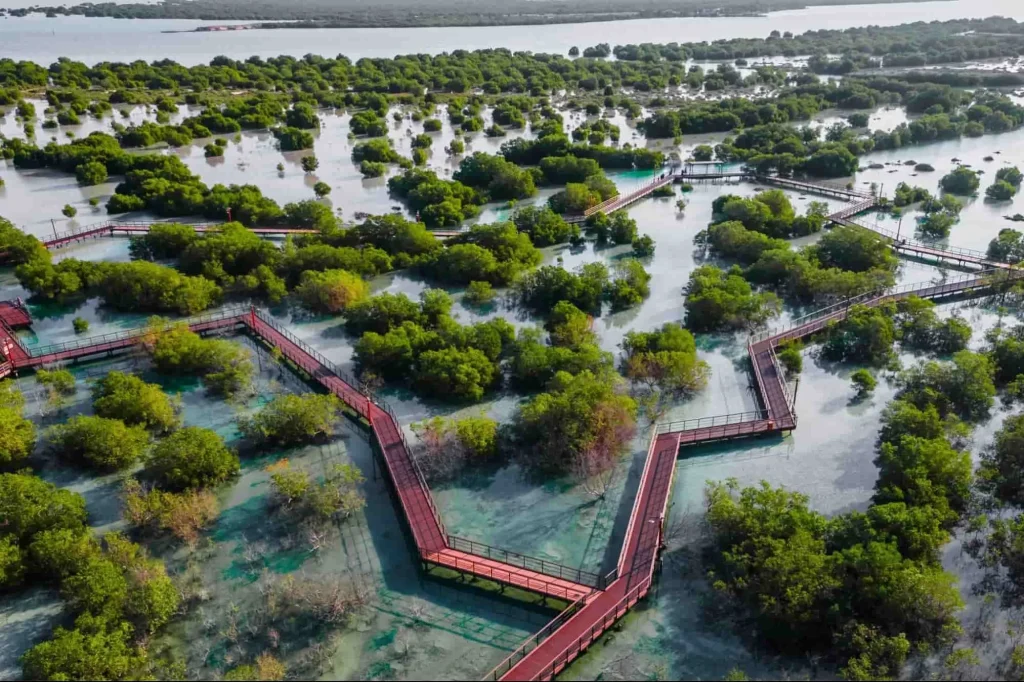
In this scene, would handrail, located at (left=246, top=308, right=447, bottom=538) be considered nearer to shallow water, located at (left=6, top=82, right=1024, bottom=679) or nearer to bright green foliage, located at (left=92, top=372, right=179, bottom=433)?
shallow water, located at (left=6, top=82, right=1024, bottom=679)

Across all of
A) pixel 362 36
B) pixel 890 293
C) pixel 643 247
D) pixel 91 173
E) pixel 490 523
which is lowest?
pixel 490 523

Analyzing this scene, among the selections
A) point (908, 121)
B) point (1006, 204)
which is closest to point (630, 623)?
point (1006, 204)

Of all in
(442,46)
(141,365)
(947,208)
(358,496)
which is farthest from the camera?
(442,46)

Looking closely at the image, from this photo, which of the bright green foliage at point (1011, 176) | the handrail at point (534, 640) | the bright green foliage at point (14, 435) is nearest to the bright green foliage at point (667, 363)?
the handrail at point (534, 640)

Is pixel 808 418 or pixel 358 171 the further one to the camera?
pixel 358 171

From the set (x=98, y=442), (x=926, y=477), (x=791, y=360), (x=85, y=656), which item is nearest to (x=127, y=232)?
(x=98, y=442)

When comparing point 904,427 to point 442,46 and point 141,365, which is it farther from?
point 442,46

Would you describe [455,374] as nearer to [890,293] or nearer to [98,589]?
[98,589]
